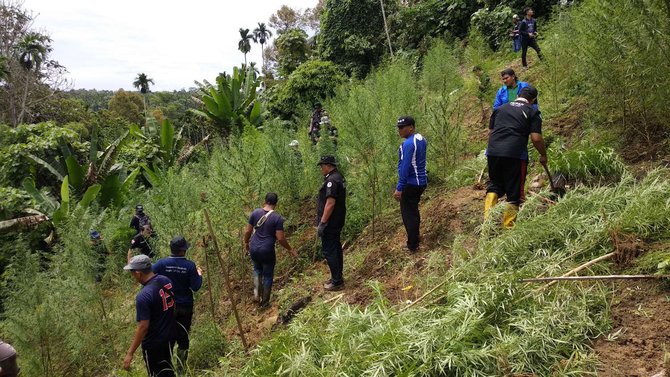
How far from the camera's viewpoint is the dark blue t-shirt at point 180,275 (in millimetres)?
4805

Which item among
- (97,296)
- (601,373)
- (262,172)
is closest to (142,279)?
(97,296)

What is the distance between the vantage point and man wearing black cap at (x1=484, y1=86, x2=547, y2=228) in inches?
185

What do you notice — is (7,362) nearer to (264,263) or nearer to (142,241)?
(264,263)

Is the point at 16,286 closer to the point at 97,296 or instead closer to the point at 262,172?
the point at 97,296

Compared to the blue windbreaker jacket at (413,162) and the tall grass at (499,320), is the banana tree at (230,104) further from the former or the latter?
the tall grass at (499,320)

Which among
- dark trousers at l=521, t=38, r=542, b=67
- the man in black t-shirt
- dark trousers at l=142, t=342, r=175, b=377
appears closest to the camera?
dark trousers at l=142, t=342, r=175, b=377

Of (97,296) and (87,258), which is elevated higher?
(87,258)

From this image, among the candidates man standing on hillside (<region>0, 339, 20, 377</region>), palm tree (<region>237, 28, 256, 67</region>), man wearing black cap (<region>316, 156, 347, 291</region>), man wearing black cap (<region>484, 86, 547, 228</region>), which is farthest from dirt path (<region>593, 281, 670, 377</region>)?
palm tree (<region>237, 28, 256, 67</region>)

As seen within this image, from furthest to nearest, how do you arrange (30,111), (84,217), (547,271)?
(30,111), (84,217), (547,271)

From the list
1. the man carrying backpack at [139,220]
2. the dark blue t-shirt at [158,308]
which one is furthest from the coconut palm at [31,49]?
the dark blue t-shirt at [158,308]

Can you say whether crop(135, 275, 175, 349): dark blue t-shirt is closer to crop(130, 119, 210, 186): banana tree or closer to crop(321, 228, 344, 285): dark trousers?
crop(321, 228, 344, 285): dark trousers

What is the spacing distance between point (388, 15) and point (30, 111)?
19659 millimetres

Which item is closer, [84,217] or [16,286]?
[16,286]

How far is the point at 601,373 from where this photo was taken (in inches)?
100
